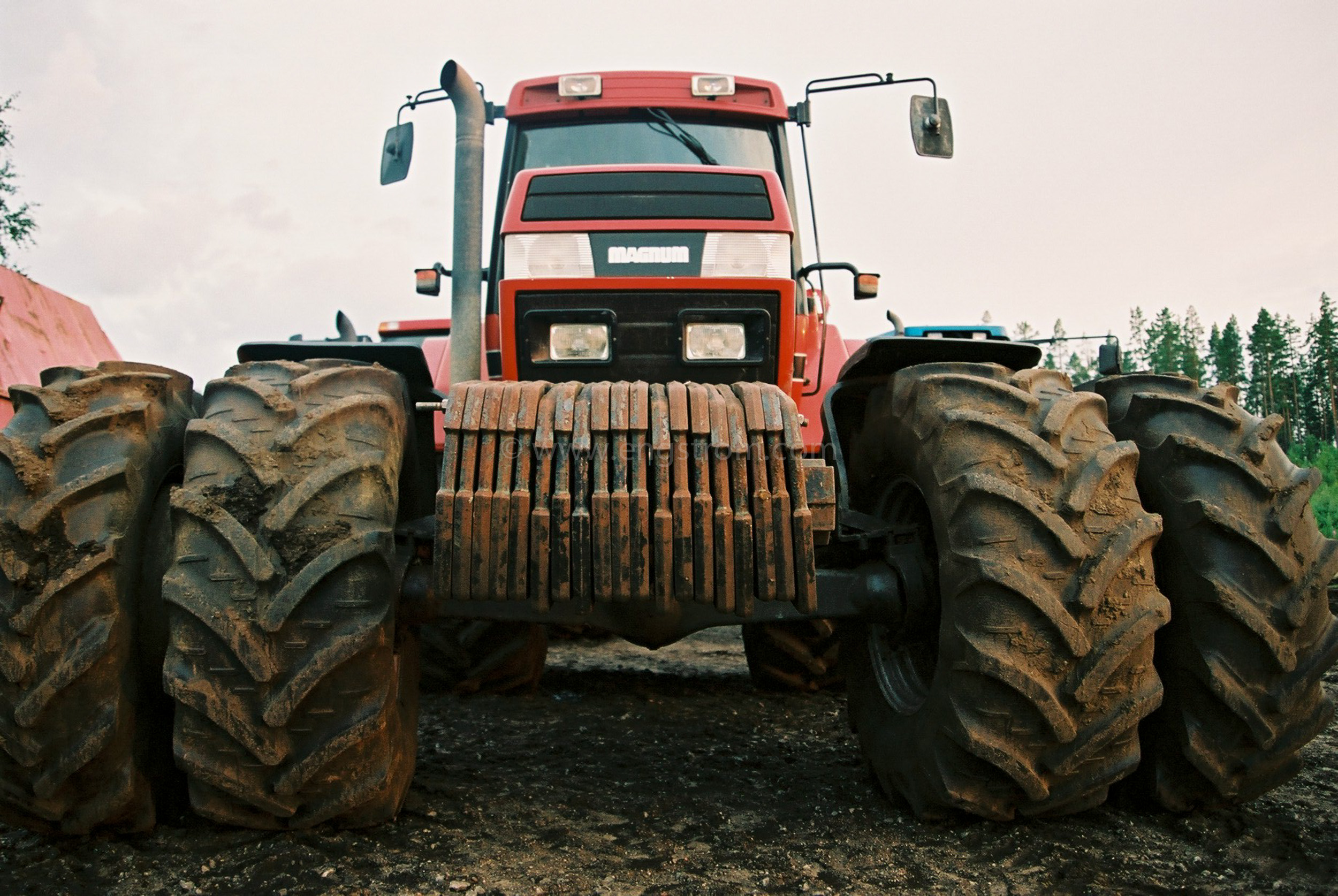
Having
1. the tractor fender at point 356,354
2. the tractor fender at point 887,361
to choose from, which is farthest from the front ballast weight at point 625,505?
the tractor fender at point 356,354

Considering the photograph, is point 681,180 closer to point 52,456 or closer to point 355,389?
point 355,389

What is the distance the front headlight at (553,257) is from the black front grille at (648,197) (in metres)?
0.07

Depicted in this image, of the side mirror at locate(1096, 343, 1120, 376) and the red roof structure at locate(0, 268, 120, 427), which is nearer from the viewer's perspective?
the side mirror at locate(1096, 343, 1120, 376)

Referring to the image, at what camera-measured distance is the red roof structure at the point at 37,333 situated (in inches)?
331

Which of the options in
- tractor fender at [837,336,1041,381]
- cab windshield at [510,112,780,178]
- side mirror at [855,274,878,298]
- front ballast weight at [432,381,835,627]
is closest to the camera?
front ballast weight at [432,381,835,627]

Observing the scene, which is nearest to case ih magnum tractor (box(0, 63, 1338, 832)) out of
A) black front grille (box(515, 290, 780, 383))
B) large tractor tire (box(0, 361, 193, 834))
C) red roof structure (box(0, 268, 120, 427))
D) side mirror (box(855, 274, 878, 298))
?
large tractor tire (box(0, 361, 193, 834))

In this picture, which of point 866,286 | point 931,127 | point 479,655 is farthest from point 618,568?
point 931,127

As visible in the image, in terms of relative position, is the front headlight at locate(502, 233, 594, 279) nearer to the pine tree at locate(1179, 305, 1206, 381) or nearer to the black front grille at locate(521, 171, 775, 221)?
the black front grille at locate(521, 171, 775, 221)

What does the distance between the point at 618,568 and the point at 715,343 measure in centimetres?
125

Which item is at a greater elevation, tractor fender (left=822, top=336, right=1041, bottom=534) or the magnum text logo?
the magnum text logo

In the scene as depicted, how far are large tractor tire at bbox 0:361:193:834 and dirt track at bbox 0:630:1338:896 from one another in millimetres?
179

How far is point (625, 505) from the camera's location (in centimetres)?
247

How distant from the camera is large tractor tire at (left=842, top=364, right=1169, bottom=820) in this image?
96.7 inches

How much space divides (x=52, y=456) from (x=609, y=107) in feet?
8.61
